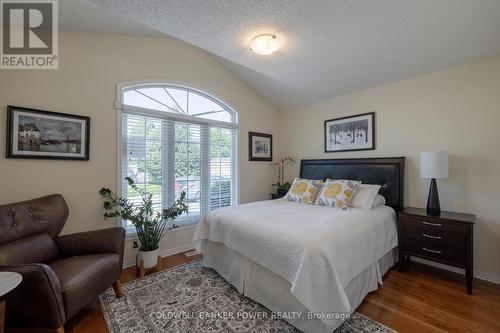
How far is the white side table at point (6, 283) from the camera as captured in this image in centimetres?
124

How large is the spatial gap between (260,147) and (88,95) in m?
2.77

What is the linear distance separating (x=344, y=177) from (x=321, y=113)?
124 centimetres

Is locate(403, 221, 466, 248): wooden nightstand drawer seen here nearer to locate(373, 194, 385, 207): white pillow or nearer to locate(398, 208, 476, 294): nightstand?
locate(398, 208, 476, 294): nightstand

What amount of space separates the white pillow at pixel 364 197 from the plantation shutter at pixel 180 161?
200 cm

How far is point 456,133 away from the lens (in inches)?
99.8

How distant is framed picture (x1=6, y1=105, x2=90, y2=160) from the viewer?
6.82 feet

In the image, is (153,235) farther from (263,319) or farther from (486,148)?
(486,148)

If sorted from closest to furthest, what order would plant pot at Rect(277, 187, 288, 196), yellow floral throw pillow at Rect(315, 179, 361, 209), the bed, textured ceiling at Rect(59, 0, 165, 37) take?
the bed, textured ceiling at Rect(59, 0, 165, 37), yellow floral throw pillow at Rect(315, 179, 361, 209), plant pot at Rect(277, 187, 288, 196)

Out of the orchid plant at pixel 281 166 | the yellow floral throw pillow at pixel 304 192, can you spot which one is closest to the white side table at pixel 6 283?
the yellow floral throw pillow at pixel 304 192

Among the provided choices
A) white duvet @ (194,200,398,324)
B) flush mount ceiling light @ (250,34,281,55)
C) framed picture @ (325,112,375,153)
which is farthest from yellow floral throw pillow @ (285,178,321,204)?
flush mount ceiling light @ (250,34,281,55)

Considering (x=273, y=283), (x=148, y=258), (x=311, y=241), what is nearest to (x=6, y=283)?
(x=148, y=258)

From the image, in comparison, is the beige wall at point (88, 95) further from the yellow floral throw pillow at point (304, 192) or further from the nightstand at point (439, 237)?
the nightstand at point (439, 237)

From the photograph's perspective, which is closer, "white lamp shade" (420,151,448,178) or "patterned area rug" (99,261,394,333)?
"patterned area rug" (99,261,394,333)

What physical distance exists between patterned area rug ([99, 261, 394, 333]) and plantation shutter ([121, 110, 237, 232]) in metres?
0.98
